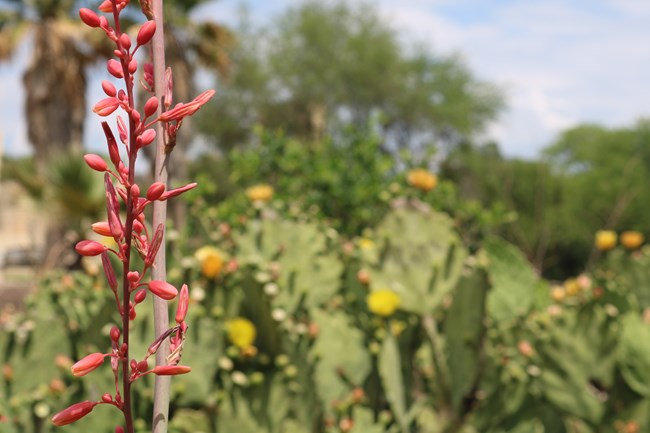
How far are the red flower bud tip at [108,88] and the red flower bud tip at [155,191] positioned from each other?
92 millimetres

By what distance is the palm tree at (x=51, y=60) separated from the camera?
59.3 ft

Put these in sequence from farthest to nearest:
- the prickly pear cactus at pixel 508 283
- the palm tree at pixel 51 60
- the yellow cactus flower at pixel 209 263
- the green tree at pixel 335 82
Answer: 1. the green tree at pixel 335 82
2. the palm tree at pixel 51 60
3. the prickly pear cactus at pixel 508 283
4. the yellow cactus flower at pixel 209 263

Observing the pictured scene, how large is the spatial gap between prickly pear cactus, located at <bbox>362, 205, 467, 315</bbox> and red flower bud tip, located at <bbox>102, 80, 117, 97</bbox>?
1847 millimetres

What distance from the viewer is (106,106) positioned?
26.6 inches

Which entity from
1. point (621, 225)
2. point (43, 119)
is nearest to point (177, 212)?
point (43, 119)

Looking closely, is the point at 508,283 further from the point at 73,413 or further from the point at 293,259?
the point at 73,413

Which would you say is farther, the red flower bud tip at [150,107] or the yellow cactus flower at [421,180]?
the yellow cactus flower at [421,180]

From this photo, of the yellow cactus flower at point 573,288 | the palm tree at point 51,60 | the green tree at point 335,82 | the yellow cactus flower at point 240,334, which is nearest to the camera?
the yellow cactus flower at point 240,334

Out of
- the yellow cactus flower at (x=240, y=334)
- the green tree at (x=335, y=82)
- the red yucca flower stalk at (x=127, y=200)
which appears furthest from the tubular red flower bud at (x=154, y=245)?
the green tree at (x=335, y=82)

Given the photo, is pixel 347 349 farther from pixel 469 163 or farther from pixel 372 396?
pixel 469 163

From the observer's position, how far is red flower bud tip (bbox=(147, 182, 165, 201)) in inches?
26.4

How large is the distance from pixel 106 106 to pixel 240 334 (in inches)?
58.2

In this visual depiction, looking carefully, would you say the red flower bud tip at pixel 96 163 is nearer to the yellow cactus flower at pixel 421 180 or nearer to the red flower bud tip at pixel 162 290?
the red flower bud tip at pixel 162 290

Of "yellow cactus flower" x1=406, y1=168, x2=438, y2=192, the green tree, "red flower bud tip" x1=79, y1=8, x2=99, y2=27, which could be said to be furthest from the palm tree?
"red flower bud tip" x1=79, y1=8, x2=99, y2=27
